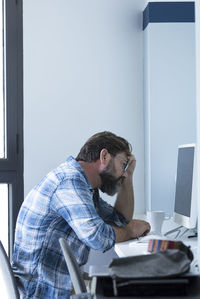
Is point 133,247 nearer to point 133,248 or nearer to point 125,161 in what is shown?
point 133,248

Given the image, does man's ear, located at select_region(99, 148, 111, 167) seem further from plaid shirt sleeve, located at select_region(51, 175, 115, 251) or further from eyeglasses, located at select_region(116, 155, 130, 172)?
plaid shirt sleeve, located at select_region(51, 175, 115, 251)

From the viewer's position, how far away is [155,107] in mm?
3430

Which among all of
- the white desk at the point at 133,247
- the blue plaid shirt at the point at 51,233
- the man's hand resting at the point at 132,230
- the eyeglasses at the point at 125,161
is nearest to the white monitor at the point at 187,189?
the white desk at the point at 133,247

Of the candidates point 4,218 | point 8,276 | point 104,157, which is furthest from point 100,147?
point 4,218

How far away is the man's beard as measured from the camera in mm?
2545

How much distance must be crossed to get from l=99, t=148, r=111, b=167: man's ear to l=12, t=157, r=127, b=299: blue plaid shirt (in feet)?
0.81

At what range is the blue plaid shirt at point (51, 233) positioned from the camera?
6.95 feet

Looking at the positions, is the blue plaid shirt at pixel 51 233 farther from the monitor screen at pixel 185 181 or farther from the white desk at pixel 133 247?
the monitor screen at pixel 185 181

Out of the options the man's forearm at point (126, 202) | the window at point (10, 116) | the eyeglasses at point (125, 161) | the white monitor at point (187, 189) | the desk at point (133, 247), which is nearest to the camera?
the desk at point (133, 247)

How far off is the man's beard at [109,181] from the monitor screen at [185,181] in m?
0.34

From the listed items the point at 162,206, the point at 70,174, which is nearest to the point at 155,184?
the point at 162,206

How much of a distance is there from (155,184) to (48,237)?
4.51 feet

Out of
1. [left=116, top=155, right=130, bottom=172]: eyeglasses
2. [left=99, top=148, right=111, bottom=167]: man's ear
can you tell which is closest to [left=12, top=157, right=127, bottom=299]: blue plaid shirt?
[left=99, top=148, right=111, bottom=167]: man's ear

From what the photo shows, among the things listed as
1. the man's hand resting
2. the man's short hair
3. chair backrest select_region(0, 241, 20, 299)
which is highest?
the man's short hair
